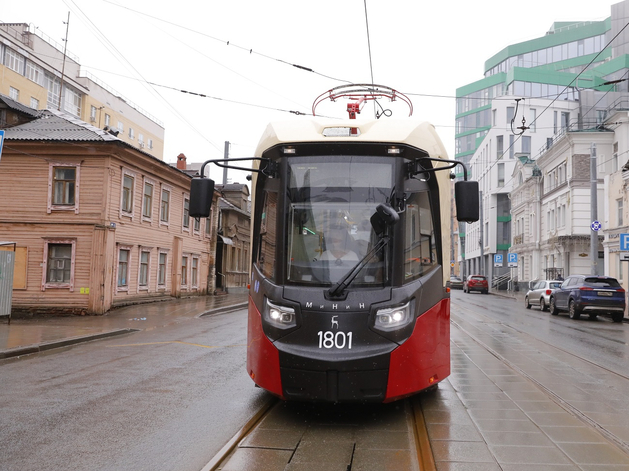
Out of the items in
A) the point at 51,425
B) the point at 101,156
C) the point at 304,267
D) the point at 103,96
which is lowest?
the point at 51,425

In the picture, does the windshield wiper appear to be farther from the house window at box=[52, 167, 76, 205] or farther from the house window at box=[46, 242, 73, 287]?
the house window at box=[52, 167, 76, 205]

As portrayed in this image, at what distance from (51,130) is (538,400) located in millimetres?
20955

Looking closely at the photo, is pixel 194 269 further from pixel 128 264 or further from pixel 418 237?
pixel 418 237

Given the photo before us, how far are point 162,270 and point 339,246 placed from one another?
23805mm

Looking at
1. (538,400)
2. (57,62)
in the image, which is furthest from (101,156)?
(57,62)

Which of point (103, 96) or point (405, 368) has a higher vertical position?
point (103, 96)

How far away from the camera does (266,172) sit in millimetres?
6473

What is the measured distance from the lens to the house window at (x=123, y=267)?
78.2ft

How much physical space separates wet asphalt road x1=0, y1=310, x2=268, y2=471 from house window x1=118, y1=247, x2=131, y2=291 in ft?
39.8

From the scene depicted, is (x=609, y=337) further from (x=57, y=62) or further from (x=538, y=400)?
(x=57, y=62)

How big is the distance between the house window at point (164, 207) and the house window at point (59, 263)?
20.6 feet

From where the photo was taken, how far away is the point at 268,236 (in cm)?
639

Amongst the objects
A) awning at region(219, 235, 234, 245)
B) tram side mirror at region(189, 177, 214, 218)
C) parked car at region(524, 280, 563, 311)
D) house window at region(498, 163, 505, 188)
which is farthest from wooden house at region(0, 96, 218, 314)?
house window at region(498, 163, 505, 188)

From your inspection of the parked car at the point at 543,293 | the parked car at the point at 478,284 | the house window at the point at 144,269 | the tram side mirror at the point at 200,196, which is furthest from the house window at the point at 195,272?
the tram side mirror at the point at 200,196
